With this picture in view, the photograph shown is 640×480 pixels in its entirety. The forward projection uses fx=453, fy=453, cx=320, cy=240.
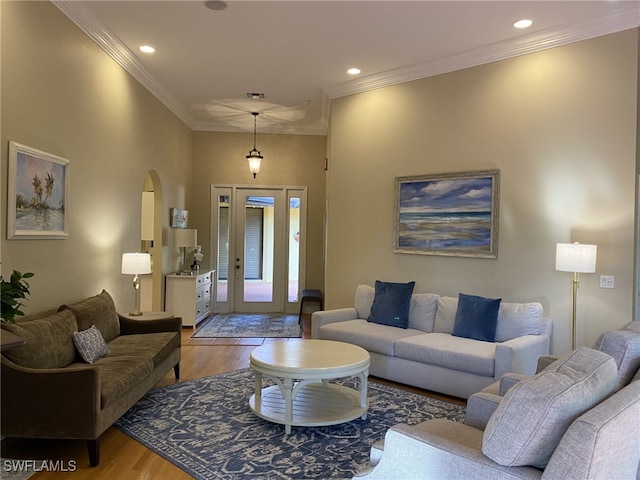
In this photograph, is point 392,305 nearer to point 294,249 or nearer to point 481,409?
point 481,409

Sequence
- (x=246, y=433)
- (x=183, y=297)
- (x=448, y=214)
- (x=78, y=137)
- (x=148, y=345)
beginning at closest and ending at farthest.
→ (x=246, y=433) → (x=148, y=345) → (x=78, y=137) → (x=448, y=214) → (x=183, y=297)

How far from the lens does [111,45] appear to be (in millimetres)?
4637

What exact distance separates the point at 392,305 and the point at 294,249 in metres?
3.80

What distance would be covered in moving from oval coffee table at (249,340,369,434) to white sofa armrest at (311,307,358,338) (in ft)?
3.39

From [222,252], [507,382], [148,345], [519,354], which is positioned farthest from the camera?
[222,252]

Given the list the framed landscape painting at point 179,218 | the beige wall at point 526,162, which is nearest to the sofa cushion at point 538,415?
the beige wall at point 526,162

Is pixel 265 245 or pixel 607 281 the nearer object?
pixel 607 281

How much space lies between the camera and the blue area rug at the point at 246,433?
2.88 metres

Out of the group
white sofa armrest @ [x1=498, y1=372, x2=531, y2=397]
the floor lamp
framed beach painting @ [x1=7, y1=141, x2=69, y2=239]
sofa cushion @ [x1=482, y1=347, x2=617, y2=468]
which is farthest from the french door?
sofa cushion @ [x1=482, y1=347, x2=617, y2=468]

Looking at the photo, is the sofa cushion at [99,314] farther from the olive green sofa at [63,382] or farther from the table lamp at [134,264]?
the table lamp at [134,264]

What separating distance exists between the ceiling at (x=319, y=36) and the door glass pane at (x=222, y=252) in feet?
8.66

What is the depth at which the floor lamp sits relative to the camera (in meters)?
3.85

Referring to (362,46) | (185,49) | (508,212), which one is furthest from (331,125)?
(508,212)

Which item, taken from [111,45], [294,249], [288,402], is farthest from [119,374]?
[294,249]
